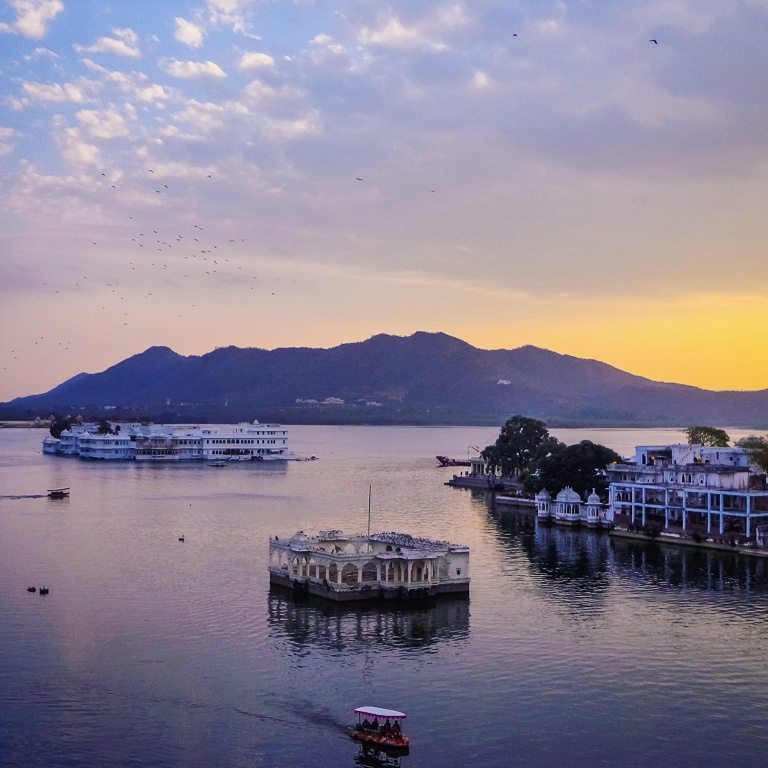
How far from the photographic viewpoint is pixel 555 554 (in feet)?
195

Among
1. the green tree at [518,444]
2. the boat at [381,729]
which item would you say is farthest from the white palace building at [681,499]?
the boat at [381,729]

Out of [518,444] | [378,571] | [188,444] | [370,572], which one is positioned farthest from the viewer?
[188,444]

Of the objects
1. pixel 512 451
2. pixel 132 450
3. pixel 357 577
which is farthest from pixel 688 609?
pixel 132 450

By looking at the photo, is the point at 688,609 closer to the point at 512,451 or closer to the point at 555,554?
the point at 555,554

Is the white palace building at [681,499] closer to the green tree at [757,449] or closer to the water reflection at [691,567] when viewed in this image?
the green tree at [757,449]

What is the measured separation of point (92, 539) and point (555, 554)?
2799cm

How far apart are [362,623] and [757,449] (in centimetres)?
3937

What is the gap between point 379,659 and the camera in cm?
3453

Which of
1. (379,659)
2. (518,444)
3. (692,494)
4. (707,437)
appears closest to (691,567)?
(692,494)

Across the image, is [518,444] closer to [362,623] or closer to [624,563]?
[624,563]

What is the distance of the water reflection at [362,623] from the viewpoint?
36.7m

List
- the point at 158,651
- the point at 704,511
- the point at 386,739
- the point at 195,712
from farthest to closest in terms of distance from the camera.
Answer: the point at 704,511 < the point at 158,651 < the point at 195,712 < the point at 386,739

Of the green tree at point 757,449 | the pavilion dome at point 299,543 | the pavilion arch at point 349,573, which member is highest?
the green tree at point 757,449

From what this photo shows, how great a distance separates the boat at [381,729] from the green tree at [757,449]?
4578 cm
